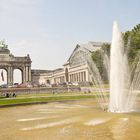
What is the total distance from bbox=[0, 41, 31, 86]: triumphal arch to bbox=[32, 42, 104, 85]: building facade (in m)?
21.4

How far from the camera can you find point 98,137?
1273 cm

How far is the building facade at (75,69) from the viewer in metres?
117

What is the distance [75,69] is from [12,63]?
28.2 metres

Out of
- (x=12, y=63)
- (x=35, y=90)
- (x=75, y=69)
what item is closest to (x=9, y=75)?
(x=12, y=63)

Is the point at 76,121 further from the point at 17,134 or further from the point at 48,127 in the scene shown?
the point at 17,134

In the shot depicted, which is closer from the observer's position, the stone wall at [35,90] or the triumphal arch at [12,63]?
the stone wall at [35,90]

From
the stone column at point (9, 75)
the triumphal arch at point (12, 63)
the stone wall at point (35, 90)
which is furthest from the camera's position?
the triumphal arch at point (12, 63)

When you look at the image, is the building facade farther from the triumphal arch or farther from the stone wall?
the stone wall

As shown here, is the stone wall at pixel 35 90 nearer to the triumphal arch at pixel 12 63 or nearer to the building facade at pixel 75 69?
the building facade at pixel 75 69

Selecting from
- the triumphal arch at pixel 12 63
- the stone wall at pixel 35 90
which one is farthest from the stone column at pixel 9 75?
the stone wall at pixel 35 90

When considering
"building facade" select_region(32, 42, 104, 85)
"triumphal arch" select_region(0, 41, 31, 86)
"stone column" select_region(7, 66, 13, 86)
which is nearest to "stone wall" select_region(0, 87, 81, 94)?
"building facade" select_region(32, 42, 104, 85)

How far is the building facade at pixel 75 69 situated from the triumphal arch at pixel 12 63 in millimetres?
21367

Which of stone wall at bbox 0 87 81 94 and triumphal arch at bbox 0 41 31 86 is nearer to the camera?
stone wall at bbox 0 87 81 94

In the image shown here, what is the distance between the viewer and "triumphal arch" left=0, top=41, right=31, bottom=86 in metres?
118
